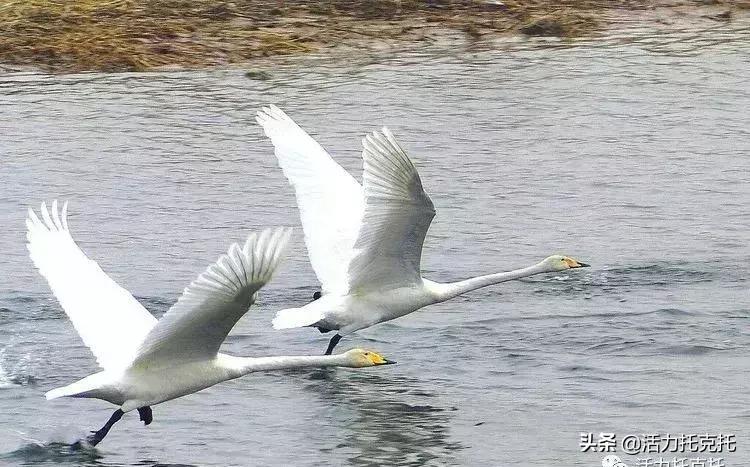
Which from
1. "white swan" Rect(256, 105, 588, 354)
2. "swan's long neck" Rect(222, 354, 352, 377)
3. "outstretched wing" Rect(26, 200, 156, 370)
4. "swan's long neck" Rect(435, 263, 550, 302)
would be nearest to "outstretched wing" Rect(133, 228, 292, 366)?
"swan's long neck" Rect(222, 354, 352, 377)

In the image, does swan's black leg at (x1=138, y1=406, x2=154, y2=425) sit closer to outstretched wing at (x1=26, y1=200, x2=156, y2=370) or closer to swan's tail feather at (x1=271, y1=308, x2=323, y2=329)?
outstretched wing at (x1=26, y1=200, x2=156, y2=370)

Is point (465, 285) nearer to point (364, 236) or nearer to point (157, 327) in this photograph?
point (364, 236)

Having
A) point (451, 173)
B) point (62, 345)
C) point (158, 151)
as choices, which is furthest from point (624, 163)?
point (62, 345)

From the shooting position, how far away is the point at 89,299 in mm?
9961

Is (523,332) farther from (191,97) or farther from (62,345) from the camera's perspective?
(191,97)

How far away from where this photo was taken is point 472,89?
18625mm

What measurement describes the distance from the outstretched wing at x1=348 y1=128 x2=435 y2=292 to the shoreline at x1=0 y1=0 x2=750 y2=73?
8.43 meters

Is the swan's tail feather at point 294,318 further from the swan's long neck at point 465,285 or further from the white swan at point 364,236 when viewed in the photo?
the swan's long neck at point 465,285

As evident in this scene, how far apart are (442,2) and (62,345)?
1058 centimetres

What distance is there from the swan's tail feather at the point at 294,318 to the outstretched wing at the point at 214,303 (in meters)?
0.94

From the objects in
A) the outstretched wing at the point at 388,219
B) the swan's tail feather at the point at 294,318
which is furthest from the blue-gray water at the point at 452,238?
the outstretched wing at the point at 388,219

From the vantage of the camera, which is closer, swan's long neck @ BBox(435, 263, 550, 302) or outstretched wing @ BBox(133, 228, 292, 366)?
outstretched wing @ BBox(133, 228, 292, 366)

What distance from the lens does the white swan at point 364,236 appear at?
34.1 feet

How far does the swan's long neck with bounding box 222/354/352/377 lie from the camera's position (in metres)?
9.62
